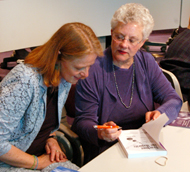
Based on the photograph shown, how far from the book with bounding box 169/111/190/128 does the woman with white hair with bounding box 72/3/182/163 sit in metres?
0.03

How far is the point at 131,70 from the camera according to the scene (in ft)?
5.77

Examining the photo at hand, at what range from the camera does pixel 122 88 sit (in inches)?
66.7

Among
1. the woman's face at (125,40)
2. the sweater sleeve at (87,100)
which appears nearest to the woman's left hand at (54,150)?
the sweater sleeve at (87,100)

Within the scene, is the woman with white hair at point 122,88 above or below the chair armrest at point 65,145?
above

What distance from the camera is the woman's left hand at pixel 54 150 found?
4.64 ft

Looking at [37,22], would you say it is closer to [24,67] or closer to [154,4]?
[24,67]

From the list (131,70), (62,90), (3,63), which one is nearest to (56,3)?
(3,63)

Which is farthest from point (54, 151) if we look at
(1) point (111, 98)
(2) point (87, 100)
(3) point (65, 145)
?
(1) point (111, 98)

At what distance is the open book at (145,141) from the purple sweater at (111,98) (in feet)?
0.71

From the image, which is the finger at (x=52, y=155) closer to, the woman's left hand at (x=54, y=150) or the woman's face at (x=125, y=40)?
the woman's left hand at (x=54, y=150)

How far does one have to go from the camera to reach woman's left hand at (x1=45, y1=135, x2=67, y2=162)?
141cm

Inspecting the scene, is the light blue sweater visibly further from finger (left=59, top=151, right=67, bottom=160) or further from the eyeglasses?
the eyeglasses

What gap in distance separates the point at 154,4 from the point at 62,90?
155 inches

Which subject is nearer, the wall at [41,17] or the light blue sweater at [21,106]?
the light blue sweater at [21,106]
